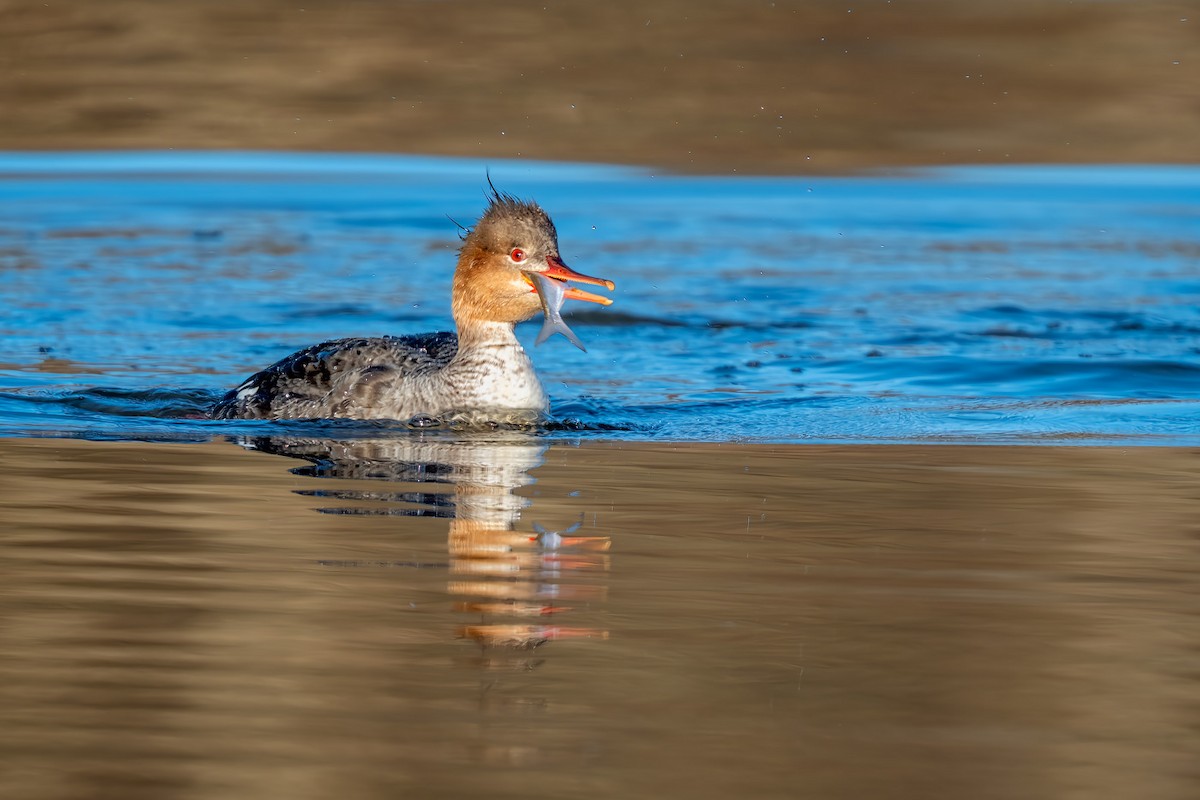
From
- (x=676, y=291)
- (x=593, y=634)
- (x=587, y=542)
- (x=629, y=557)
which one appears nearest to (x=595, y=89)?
(x=676, y=291)

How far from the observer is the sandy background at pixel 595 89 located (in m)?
18.5

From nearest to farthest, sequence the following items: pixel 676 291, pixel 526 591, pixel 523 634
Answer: pixel 523 634, pixel 526 591, pixel 676 291

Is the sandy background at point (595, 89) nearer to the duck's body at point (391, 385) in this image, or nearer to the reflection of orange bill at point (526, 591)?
the duck's body at point (391, 385)

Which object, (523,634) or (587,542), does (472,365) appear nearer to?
(587,542)

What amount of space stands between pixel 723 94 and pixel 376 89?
3456mm

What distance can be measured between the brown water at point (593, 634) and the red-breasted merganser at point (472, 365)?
1.38 meters

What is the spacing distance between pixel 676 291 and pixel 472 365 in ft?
16.4

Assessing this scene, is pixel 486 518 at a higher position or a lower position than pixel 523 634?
higher

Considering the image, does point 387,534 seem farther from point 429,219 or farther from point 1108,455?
point 429,219

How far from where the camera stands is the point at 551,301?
827 cm

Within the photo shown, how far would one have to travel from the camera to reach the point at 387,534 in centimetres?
577

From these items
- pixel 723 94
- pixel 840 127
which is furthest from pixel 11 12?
A: pixel 840 127

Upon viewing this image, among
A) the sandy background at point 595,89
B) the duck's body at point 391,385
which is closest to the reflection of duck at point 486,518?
the duck's body at point 391,385

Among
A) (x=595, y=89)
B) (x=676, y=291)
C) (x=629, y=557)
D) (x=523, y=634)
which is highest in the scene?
(x=595, y=89)
